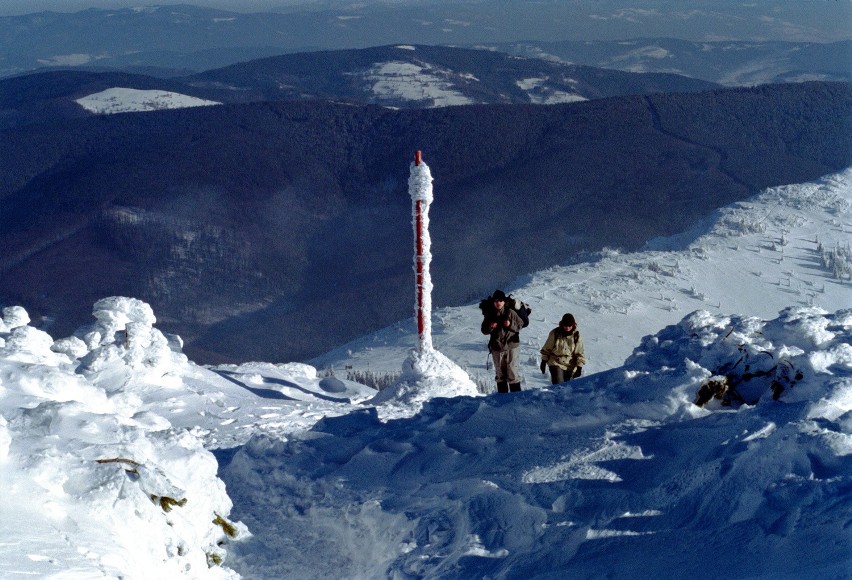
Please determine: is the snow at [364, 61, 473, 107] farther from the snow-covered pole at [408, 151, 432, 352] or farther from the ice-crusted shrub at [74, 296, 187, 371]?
the ice-crusted shrub at [74, 296, 187, 371]

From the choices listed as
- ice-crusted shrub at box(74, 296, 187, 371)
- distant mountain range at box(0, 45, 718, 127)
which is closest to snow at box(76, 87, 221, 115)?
distant mountain range at box(0, 45, 718, 127)

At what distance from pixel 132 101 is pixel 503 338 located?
127442 millimetres

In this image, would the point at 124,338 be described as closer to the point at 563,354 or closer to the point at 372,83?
the point at 563,354

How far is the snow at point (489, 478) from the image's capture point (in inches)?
245

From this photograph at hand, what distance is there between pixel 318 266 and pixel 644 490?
8419 cm

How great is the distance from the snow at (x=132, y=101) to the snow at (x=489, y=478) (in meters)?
120

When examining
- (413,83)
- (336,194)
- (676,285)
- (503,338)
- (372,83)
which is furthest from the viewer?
(372,83)

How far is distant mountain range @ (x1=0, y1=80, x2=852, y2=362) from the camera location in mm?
78375

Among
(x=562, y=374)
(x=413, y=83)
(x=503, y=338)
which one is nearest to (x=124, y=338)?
(x=503, y=338)

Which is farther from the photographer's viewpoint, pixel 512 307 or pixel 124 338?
pixel 124 338

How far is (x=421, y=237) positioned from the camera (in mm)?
16375

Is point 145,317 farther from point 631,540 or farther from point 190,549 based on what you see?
point 631,540

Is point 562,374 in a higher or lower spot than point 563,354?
lower

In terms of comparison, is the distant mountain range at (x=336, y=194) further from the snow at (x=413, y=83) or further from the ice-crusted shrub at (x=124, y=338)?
the ice-crusted shrub at (x=124, y=338)
